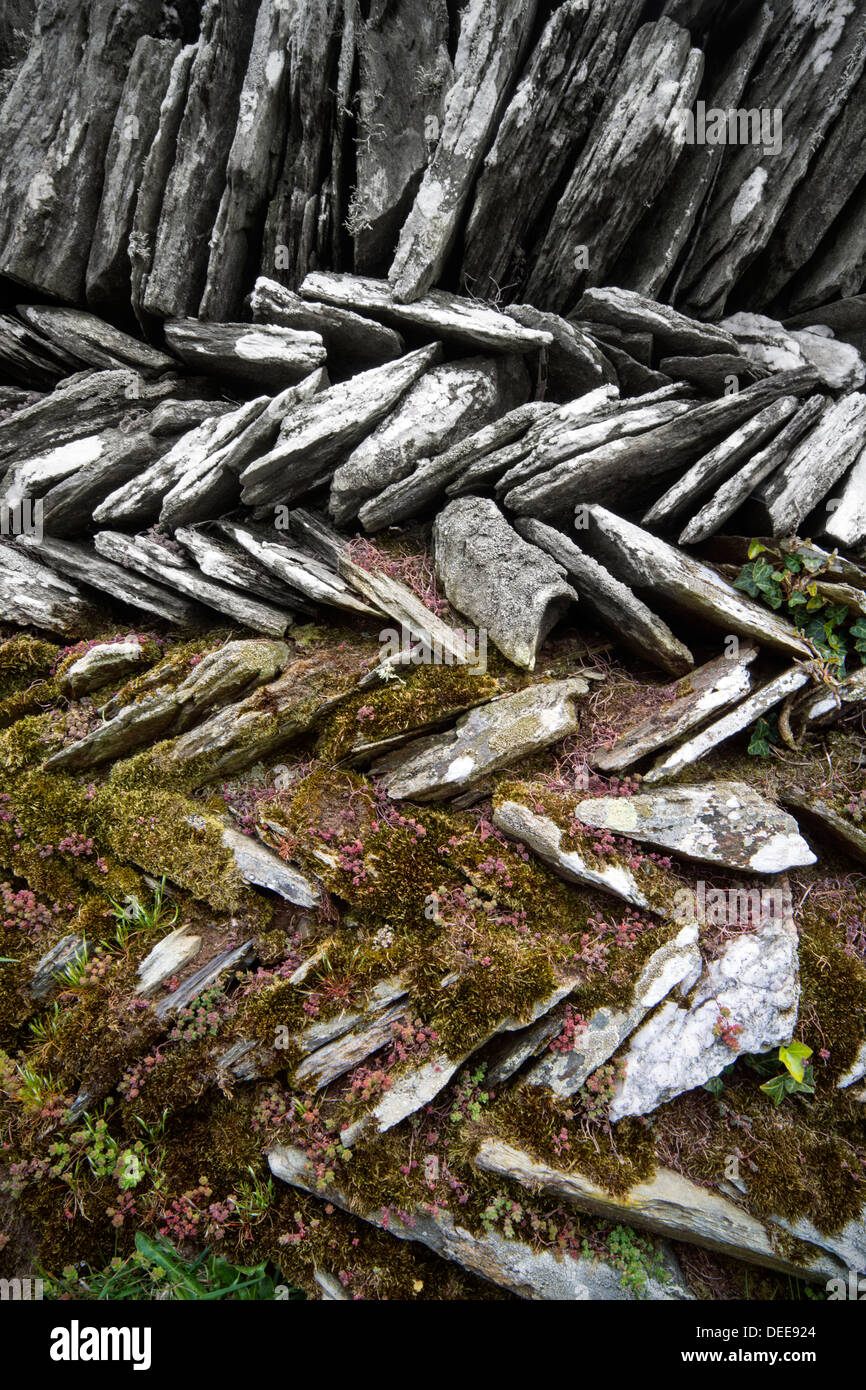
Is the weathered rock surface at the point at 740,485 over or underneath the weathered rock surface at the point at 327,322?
underneath

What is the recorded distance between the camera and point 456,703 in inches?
301

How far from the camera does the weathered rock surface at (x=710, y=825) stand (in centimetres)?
673

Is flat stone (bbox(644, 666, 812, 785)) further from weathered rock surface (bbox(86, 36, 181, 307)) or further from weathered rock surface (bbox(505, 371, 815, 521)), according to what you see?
weathered rock surface (bbox(86, 36, 181, 307))

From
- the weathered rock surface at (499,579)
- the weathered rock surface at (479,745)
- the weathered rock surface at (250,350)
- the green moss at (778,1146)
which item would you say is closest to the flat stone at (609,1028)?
the green moss at (778,1146)

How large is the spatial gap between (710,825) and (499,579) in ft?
12.7

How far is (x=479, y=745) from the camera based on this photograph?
7309 millimetres

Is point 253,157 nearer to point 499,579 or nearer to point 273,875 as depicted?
point 499,579

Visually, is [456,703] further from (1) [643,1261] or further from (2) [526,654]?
(1) [643,1261]

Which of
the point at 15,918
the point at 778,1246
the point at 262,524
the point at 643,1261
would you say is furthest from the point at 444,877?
the point at 262,524

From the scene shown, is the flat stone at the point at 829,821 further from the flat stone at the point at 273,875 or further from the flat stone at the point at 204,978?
the flat stone at the point at 204,978

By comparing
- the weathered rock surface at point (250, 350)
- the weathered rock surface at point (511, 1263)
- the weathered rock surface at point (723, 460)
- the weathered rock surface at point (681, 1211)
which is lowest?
the weathered rock surface at point (511, 1263)

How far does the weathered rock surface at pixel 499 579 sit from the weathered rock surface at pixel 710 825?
2.11 m

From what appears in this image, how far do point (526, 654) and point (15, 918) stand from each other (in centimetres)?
674

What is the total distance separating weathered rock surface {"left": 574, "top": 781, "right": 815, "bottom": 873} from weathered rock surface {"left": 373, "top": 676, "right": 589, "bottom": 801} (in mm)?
961
